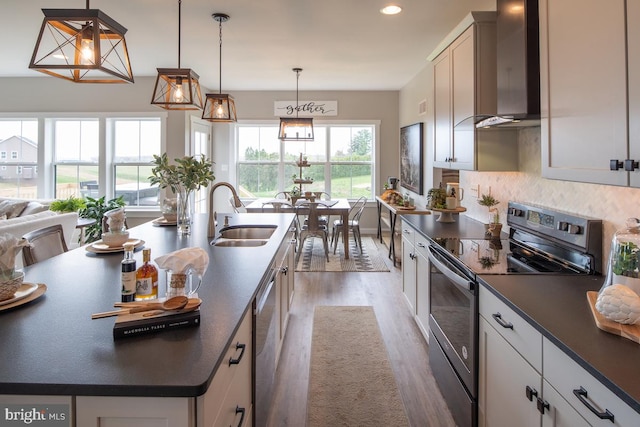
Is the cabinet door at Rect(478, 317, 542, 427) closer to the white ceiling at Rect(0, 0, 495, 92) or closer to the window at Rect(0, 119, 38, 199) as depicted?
the white ceiling at Rect(0, 0, 495, 92)

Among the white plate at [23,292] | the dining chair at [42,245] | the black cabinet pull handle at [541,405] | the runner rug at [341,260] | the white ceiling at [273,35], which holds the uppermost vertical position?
the white ceiling at [273,35]

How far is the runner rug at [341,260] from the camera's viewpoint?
17.5 feet

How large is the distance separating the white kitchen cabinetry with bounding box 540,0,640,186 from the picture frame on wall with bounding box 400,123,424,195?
4061 millimetres

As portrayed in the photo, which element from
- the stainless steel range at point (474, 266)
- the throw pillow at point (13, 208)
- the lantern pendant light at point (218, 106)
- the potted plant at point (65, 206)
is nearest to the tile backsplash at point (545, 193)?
the stainless steel range at point (474, 266)

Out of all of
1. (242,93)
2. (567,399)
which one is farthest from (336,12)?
(242,93)

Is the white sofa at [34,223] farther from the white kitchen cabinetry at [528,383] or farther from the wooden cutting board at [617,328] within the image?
the wooden cutting board at [617,328]

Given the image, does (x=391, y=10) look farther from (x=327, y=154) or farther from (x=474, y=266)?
(x=327, y=154)

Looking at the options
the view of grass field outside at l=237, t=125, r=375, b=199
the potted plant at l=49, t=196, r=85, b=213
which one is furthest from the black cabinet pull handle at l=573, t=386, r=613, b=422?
the view of grass field outside at l=237, t=125, r=375, b=199

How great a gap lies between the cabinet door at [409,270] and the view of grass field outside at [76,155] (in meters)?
4.67

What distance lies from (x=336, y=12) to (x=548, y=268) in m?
2.83

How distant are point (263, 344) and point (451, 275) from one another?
3.33 ft

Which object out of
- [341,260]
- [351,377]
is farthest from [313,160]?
[351,377]

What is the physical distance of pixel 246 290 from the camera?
1565mm

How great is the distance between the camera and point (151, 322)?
45.8 inches
